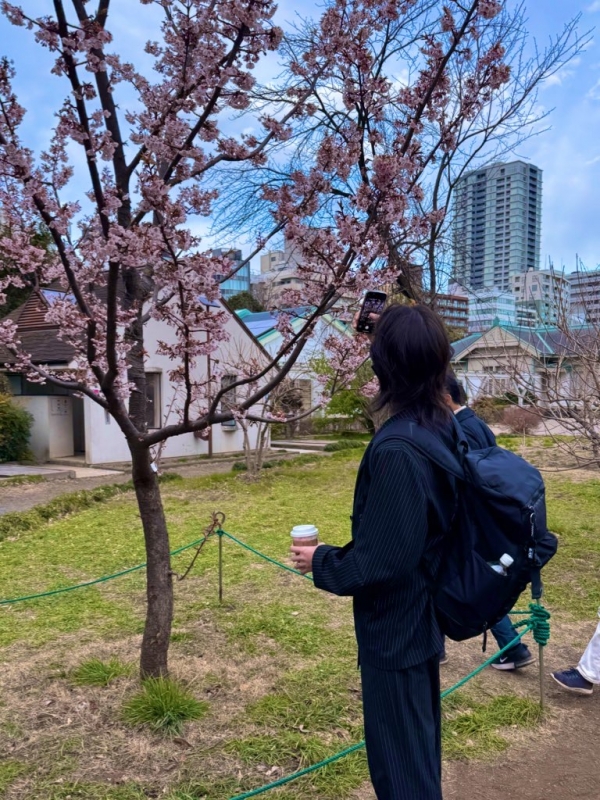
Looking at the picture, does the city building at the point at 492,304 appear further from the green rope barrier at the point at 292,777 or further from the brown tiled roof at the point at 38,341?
the brown tiled roof at the point at 38,341

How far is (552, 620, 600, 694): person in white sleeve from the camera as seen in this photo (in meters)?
3.47

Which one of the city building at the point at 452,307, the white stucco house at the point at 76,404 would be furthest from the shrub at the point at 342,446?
the city building at the point at 452,307

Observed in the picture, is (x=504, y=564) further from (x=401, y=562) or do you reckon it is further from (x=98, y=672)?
(x=98, y=672)

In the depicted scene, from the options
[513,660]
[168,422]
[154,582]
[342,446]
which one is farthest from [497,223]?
[342,446]

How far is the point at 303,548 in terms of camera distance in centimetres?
198

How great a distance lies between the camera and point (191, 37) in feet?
8.45

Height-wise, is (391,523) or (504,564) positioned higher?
(391,523)

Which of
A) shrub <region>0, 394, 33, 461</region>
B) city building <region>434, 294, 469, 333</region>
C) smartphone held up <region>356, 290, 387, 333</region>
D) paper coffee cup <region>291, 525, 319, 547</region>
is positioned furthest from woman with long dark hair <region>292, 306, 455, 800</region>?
shrub <region>0, 394, 33, 461</region>

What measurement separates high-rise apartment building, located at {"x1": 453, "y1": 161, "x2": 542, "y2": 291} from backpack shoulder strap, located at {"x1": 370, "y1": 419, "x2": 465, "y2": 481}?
6.28 m

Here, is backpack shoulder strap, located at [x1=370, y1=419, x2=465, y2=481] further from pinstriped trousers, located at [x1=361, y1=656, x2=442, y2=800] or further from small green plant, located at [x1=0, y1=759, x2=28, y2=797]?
small green plant, located at [x1=0, y1=759, x2=28, y2=797]

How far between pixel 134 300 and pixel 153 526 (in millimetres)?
1299

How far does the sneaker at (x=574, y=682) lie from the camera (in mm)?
3561

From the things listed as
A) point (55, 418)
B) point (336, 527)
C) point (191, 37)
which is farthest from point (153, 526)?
point (55, 418)

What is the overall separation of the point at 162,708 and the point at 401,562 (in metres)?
2.11
